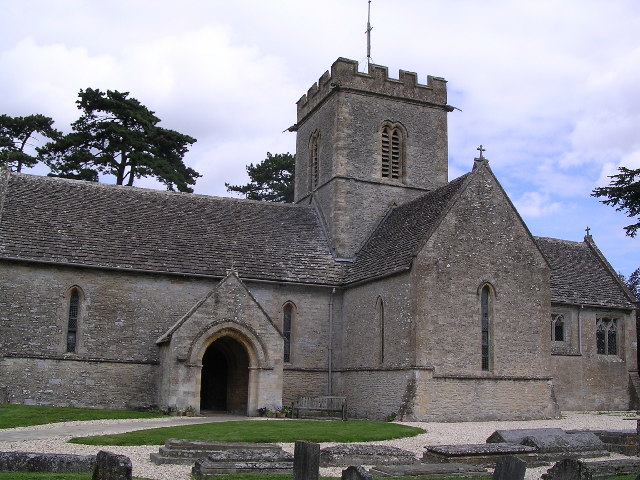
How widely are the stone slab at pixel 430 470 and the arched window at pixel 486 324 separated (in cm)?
1452

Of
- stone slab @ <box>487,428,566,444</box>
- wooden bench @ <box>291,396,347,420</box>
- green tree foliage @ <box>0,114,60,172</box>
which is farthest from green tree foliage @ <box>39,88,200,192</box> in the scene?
stone slab @ <box>487,428,566,444</box>

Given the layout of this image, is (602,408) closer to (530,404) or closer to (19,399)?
(530,404)

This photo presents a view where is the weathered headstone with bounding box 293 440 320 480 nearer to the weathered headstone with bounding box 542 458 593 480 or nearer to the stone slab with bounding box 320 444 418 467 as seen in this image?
the weathered headstone with bounding box 542 458 593 480

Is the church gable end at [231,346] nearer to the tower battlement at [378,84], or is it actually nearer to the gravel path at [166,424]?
the gravel path at [166,424]

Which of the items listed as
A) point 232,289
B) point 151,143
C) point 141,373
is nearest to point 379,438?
point 232,289

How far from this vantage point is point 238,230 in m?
34.5

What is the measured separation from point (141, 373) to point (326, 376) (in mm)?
8051

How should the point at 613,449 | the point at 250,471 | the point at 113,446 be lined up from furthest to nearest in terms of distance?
the point at 613,449
the point at 113,446
the point at 250,471

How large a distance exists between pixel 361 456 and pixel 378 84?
1004 inches

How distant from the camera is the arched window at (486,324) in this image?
28.8 metres

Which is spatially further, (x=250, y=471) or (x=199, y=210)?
(x=199, y=210)

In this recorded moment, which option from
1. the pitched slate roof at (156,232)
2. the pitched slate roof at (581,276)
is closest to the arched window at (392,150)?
the pitched slate roof at (156,232)

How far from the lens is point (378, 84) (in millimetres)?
37750

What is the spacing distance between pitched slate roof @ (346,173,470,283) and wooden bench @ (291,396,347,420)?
512 centimetres
